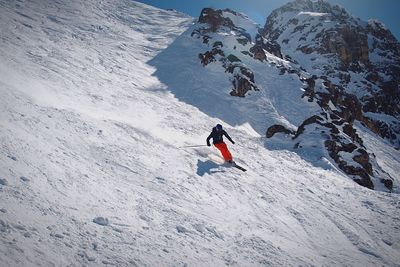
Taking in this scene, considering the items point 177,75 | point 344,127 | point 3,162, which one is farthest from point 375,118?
point 3,162

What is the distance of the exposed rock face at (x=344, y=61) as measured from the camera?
1414 inches

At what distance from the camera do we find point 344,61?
67.8 meters

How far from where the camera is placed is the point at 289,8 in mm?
96750

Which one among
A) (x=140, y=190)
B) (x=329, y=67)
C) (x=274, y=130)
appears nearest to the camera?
(x=140, y=190)

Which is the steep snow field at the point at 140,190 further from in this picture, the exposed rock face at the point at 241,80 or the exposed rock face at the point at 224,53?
the exposed rock face at the point at 224,53

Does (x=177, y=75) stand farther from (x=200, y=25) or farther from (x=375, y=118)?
(x=375, y=118)

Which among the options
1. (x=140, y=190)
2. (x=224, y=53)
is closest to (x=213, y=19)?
(x=224, y=53)

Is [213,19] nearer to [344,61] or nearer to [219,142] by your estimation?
[219,142]

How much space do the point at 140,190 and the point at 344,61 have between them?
241 ft

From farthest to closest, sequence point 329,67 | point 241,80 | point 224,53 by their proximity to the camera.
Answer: point 329,67, point 224,53, point 241,80

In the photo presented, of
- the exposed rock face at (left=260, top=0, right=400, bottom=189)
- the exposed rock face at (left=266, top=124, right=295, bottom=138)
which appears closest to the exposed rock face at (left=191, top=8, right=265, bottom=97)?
the exposed rock face at (left=260, top=0, right=400, bottom=189)

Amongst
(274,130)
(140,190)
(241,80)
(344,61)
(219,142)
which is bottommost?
(140,190)

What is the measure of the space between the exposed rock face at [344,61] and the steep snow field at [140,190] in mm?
15434

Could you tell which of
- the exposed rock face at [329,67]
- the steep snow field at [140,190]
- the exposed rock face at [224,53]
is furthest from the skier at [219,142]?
the exposed rock face at [224,53]
